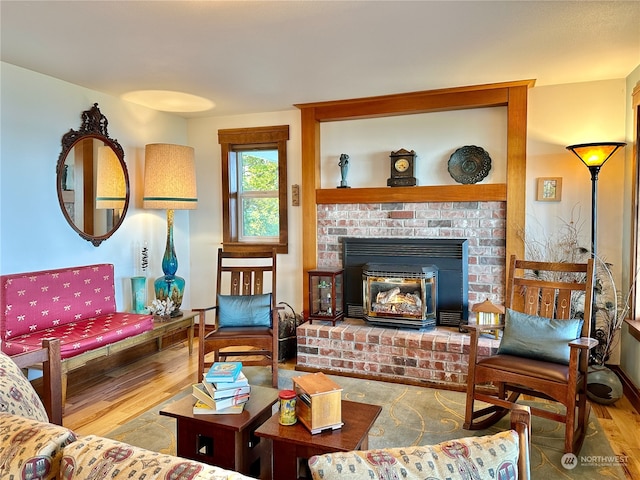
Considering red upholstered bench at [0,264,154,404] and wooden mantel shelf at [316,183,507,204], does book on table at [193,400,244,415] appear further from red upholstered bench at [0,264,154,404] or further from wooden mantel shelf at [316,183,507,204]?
wooden mantel shelf at [316,183,507,204]

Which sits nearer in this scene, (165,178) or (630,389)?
(630,389)

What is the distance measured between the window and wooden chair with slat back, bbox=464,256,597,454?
242 cm

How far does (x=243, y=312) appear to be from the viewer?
3.51 meters

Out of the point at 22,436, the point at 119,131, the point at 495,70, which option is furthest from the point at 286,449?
the point at 119,131

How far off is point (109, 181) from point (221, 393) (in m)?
2.64

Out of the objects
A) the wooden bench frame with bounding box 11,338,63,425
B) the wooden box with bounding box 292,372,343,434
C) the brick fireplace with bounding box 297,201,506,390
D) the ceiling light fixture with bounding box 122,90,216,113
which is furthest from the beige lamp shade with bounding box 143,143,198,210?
the wooden box with bounding box 292,372,343,434

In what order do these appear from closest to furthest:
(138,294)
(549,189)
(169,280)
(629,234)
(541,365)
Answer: (541,365), (629,234), (549,189), (138,294), (169,280)

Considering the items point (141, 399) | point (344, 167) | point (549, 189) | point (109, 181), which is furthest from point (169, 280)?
point (549, 189)

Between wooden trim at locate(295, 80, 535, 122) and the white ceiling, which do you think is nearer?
the white ceiling

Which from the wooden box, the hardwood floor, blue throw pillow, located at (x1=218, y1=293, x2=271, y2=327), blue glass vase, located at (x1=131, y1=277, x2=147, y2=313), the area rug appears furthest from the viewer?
blue glass vase, located at (x1=131, y1=277, x2=147, y2=313)

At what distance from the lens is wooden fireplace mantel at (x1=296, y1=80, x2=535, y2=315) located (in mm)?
3627

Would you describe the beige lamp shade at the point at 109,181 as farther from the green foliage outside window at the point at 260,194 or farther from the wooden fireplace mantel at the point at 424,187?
the wooden fireplace mantel at the point at 424,187

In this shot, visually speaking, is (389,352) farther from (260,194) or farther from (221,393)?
(260,194)

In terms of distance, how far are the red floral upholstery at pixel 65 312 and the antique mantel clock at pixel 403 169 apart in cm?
245
